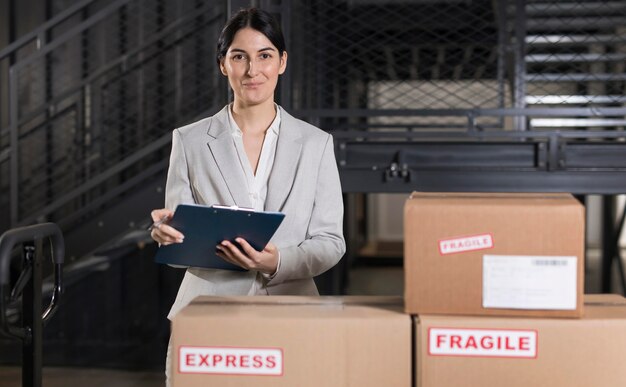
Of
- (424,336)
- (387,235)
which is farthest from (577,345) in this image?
(387,235)

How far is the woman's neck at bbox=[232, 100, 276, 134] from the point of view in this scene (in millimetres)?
1871

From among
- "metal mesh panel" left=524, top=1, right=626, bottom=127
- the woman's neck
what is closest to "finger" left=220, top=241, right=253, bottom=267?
the woman's neck

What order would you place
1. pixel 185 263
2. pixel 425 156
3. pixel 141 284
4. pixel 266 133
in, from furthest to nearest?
pixel 141 284 < pixel 425 156 < pixel 266 133 < pixel 185 263

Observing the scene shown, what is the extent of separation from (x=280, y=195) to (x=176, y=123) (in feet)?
12.6

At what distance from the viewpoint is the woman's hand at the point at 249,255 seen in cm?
164

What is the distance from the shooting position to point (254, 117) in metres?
1.88

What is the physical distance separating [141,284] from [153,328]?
0.30 m

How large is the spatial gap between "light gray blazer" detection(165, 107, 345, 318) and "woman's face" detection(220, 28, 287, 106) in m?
0.10

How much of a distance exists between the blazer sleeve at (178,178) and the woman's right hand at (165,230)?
0.44ft

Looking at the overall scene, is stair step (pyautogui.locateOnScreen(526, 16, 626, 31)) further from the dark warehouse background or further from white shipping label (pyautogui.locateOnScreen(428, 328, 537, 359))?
white shipping label (pyautogui.locateOnScreen(428, 328, 537, 359))

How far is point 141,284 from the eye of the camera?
523cm

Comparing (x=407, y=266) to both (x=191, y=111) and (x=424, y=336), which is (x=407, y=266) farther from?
(x=191, y=111)

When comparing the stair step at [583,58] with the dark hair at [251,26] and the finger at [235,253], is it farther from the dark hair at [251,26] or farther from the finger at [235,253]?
the finger at [235,253]

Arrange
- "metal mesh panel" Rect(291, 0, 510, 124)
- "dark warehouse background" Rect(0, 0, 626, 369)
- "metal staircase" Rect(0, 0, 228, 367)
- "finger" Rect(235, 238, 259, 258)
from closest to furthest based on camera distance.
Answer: "finger" Rect(235, 238, 259, 258), "dark warehouse background" Rect(0, 0, 626, 369), "metal mesh panel" Rect(291, 0, 510, 124), "metal staircase" Rect(0, 0, 228, 367)
